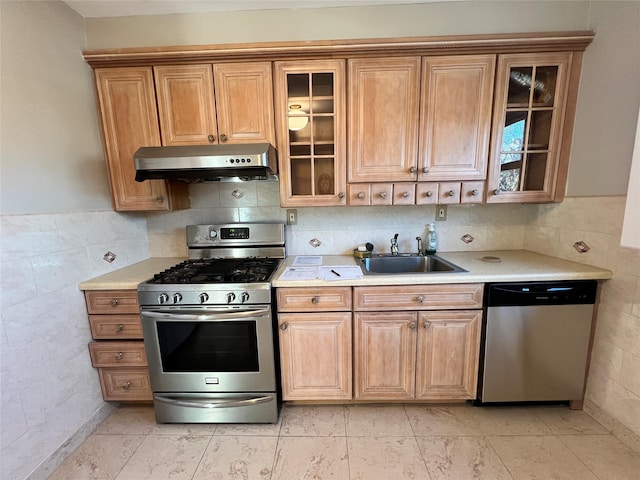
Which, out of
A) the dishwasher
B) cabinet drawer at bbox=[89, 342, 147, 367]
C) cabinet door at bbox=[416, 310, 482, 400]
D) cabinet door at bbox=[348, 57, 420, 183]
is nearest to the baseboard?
cabinet drawer at bbox=[89, 342, 147, 367]

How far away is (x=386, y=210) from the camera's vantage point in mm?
2186

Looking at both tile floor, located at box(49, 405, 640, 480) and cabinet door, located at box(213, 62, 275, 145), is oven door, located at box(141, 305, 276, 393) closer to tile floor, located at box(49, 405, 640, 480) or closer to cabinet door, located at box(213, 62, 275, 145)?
tile floor, located at box(49, 405, 640, 480)

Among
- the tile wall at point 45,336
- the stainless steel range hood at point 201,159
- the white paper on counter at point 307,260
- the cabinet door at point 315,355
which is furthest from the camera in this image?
the white paper on counter at point 307,260

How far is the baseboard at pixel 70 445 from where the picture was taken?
140 cm

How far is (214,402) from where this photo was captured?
170cm

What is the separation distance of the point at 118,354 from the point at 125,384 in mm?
220

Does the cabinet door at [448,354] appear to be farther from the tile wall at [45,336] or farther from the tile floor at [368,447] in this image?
the tile wall at [45,336]

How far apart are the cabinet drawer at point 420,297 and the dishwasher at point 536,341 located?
0.10m

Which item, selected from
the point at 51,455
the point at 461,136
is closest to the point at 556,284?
the point at 461,136

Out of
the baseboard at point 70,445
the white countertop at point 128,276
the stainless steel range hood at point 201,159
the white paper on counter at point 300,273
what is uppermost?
the stainless steel range hood at point 201,159

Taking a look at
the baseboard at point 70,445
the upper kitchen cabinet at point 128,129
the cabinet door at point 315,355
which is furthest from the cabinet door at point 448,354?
the baseboard at point 70,445

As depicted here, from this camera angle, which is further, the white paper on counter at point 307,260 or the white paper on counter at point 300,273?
the white paper on counter at point 307,260

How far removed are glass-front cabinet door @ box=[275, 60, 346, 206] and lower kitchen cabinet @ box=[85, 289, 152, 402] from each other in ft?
3.87

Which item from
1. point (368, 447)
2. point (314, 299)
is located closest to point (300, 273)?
point (314, 299)
